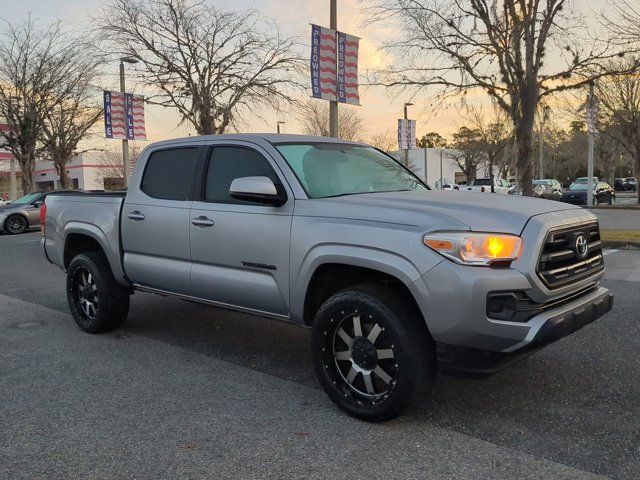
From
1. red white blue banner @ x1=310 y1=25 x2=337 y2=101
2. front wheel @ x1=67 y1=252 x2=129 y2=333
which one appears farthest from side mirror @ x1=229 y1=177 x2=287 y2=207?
red white blue banner @ x1=310 y1=25 x2=337 y2=101

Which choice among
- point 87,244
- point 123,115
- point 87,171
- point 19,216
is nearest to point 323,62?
point 87,244

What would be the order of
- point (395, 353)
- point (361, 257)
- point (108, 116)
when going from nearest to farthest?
1. point (395, 353)
2. point (361, 257)
3. point (108, 116)

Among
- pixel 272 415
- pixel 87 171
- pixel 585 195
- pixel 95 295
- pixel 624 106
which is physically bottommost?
pixel 272 415

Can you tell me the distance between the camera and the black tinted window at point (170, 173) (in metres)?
4.79

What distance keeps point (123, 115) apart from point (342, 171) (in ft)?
59.9

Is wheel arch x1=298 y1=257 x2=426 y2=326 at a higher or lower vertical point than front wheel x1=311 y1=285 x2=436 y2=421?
higher

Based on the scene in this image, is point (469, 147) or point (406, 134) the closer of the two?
point (406, 134)

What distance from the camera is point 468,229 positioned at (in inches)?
124

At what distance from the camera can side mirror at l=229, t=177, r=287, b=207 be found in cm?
382

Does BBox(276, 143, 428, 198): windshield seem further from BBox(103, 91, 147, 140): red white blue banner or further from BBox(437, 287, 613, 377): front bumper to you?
BBox(103, 91, 147, 140): red white blue banner

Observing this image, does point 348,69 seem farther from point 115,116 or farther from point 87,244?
point 115,116

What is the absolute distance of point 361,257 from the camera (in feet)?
11.3

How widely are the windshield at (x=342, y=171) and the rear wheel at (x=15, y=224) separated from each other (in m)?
17.6

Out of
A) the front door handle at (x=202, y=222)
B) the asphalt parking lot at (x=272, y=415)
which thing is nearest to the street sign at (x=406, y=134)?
the asphalt parking lot at (x=272, y=415)
